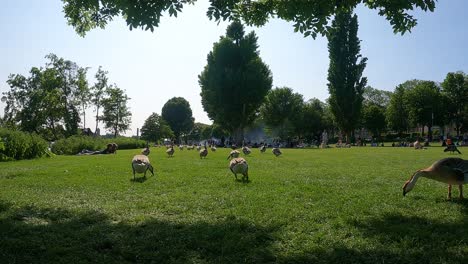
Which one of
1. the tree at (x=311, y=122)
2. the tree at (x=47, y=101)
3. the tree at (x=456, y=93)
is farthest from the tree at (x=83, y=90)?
the tree at (x=456, y=93)

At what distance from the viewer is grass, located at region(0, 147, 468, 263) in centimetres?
607

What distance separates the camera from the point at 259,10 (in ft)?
36.1

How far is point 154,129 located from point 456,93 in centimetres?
7958

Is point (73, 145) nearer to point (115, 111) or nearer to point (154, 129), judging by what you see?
point (115, 111)

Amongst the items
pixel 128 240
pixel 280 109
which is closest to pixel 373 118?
pixel 280 109

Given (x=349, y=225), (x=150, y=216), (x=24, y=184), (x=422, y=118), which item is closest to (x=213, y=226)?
(x=150, y=216)

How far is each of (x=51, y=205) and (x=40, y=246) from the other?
3723 millimetres

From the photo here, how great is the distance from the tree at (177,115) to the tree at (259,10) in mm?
119304

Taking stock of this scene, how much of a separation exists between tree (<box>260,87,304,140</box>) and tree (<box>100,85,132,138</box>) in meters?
35.8

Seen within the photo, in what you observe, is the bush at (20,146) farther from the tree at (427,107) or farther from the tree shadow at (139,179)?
the tree at (427,107)

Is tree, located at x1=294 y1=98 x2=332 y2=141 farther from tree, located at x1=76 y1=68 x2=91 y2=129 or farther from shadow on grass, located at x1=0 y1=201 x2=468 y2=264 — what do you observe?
shadow on grass, located at x1=0 y1=201 x2=468 y2=264

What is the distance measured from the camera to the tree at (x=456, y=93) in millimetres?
96312

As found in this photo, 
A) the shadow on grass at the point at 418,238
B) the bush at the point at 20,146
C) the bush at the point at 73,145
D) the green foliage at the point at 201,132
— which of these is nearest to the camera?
the shadow on grass at the point at 418,238

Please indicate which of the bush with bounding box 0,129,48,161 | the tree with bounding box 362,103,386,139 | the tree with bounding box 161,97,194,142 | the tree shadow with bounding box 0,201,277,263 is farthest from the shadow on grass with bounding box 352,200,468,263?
the tree with bounding box 161,97,194,142
